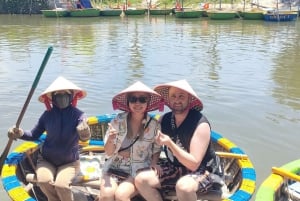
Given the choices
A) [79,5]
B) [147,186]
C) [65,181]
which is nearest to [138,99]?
[147,186]

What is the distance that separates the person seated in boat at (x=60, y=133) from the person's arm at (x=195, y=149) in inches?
38.4

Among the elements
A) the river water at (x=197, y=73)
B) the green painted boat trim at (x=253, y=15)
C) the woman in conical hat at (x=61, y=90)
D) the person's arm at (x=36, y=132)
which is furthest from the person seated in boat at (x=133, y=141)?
the green painted boat trim at (x=253, y=15)

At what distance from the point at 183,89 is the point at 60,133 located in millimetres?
1308

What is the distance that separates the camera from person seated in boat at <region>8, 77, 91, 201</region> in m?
4.18

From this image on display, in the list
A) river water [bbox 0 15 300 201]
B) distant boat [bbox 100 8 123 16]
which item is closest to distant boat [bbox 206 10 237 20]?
distant boat [bbox 100 8 123 16]

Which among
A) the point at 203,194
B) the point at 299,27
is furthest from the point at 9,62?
the point at 299,27

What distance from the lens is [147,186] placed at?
3.79 m

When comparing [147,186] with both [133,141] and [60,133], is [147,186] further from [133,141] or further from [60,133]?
[60,133]

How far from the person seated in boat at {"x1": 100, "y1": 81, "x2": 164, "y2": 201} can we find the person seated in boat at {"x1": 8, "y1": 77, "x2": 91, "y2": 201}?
1.16 ft

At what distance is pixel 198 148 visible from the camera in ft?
12.2

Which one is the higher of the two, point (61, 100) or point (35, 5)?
point (35, 5)

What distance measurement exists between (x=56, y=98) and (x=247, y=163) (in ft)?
6.98

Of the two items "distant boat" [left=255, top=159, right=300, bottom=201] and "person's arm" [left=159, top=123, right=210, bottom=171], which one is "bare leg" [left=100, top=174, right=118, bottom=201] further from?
"distant boat" [left=255, top=159, right=300, bottom=201]

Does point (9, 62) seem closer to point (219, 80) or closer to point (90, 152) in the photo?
point (219, 80)
